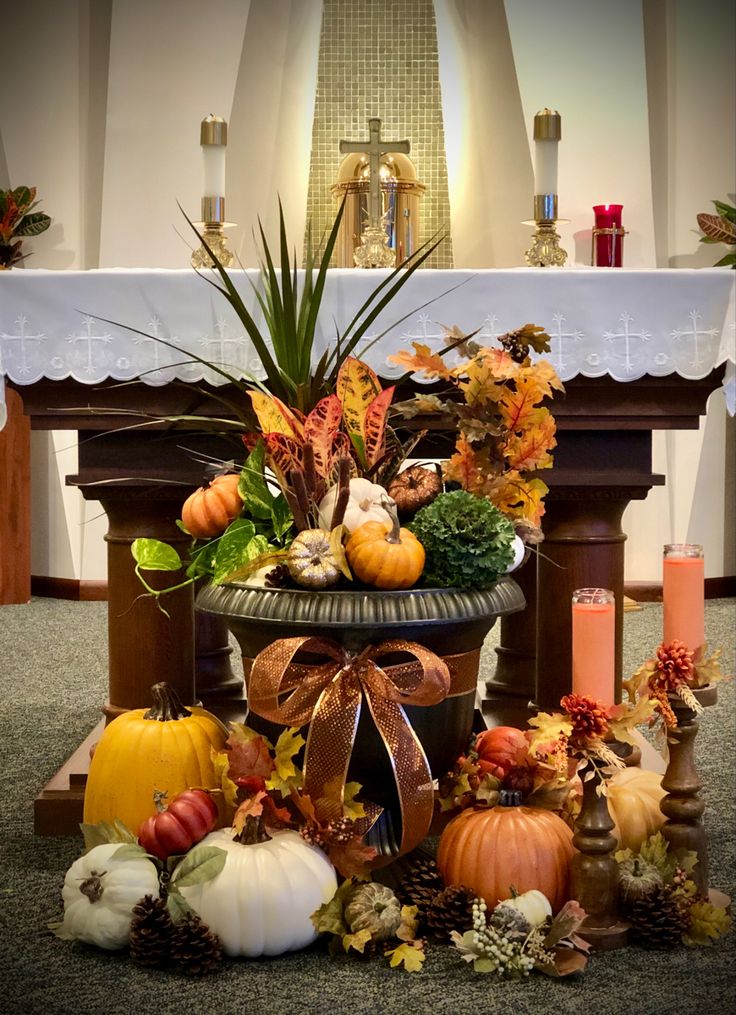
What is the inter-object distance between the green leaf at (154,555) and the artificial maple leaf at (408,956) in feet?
2.37

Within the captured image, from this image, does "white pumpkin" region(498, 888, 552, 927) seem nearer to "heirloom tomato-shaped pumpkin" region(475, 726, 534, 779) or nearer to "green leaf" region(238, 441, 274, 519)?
"heirloom tomato-shaped pumpkin" region(475, 726, 534, 779)

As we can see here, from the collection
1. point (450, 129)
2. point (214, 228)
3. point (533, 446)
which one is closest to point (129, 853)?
point (533, 446)

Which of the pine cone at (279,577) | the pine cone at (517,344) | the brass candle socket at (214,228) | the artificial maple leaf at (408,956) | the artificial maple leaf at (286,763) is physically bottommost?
the artificial maple leaf at (408,956)

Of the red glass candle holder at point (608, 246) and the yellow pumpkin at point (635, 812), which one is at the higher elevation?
the red glass candle holder at point (608, 246)

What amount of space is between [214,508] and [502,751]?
1.92 feet

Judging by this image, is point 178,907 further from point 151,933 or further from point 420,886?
point 420,886

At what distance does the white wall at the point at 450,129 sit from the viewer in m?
4.74

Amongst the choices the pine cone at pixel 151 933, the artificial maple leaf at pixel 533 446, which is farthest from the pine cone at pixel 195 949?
the artificial maple leaf at pixel 533 446

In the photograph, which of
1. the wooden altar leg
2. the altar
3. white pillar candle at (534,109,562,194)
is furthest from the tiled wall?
the altar

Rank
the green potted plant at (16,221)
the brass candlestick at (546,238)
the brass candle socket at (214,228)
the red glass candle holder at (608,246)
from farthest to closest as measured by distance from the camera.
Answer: the green potted plant at (16,221) < the red glass candle holder at (608,246) < the brass candlestick at (546,238) < the brass candle socket at (214,228)

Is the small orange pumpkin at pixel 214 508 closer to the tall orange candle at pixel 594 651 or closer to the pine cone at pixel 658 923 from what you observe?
the tall orange candle at pixel 594 651

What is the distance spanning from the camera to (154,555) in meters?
2.02

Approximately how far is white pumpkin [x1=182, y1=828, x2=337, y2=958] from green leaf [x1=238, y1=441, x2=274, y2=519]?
1.67 feet

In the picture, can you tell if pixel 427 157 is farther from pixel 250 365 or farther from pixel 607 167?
pixel 250 365
